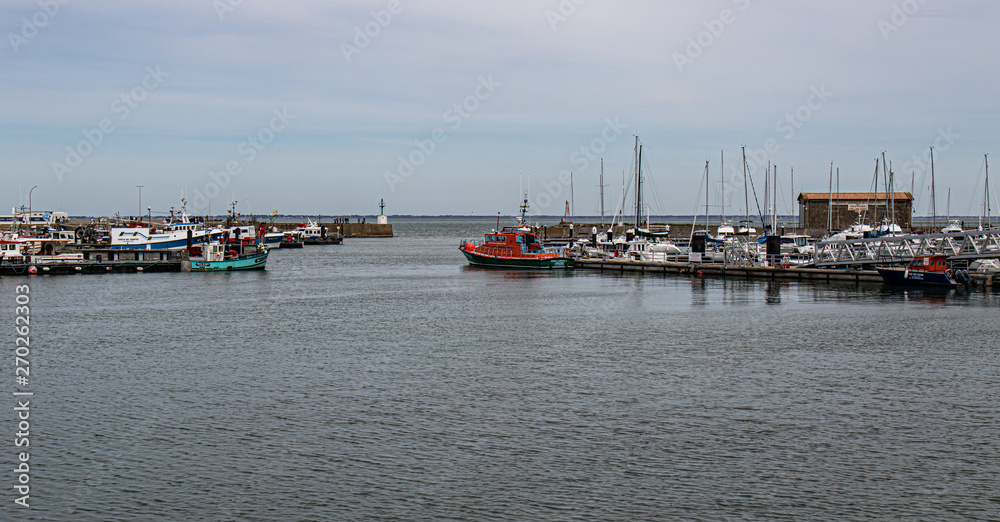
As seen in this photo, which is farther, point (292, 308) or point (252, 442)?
point (292, 308)

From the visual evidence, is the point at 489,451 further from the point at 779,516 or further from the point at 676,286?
the point at 676,286

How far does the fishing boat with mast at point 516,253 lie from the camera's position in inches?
3307

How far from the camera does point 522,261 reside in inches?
3351

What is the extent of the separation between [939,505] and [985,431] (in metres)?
→ 6.31

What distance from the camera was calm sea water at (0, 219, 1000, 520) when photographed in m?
17.8

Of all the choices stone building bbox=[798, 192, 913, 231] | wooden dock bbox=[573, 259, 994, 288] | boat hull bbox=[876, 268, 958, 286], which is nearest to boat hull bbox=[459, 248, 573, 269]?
wooden dock bbox=[573, 259, 994, 288]

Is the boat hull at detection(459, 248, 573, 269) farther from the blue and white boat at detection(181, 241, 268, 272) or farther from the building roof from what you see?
the building roof

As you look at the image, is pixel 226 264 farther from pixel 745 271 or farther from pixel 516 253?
pixel 745 271

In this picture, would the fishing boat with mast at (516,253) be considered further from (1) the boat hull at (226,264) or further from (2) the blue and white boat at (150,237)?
(2) the blue and white boat at (150,237)

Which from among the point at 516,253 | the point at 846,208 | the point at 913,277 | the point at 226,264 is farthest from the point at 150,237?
the point at 846,208

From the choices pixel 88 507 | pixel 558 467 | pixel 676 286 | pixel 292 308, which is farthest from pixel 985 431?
pixel 676 286

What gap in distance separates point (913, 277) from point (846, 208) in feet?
264

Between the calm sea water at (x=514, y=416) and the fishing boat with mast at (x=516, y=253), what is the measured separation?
115ft

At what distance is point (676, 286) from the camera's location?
219 ft
